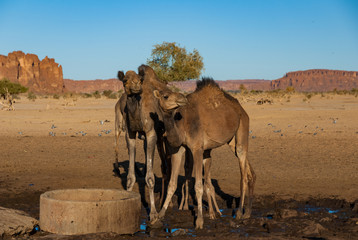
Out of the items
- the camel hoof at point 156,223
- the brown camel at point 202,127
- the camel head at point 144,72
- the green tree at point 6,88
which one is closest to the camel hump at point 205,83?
the brown camel at point 202,127

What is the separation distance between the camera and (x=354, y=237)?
23.6 feet

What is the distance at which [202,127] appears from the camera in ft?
26.6

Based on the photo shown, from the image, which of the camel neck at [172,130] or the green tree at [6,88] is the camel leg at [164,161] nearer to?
the camel neck at [172,130]

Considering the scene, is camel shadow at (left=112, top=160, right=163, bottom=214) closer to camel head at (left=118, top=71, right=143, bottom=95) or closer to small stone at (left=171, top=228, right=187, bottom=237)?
small stone at (left=171, top=228, right=187, bottom=237)

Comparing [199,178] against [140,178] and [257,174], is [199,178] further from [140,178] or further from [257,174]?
[257,174]

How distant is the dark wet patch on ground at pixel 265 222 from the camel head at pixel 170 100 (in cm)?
190

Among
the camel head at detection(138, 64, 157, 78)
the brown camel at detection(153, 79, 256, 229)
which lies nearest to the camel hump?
the brown camel at detection(153, 79, 256, 229)

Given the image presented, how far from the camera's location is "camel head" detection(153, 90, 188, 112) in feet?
22.0

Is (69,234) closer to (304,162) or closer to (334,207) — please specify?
(334,207)

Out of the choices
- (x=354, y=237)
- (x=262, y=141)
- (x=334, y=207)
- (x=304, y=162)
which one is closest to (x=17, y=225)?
(x=354, y=237)

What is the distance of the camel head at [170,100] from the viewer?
22.0ft

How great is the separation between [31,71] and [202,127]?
182 meters

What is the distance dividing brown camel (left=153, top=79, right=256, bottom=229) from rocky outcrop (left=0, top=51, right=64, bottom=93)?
173241 millimetres

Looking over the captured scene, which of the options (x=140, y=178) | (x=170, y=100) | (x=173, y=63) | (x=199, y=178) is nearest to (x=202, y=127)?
(x=199, y=178)
